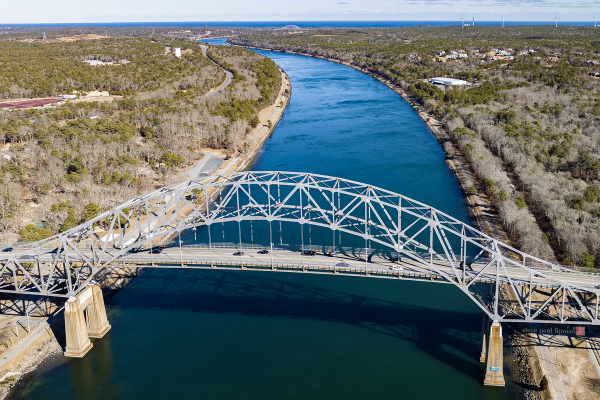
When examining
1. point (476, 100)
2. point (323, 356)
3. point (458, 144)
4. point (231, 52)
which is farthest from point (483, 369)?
point (231, 52)

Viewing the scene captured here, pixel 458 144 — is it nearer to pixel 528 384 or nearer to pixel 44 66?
pixel 528 384

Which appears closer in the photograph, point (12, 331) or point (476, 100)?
point (12, 331)

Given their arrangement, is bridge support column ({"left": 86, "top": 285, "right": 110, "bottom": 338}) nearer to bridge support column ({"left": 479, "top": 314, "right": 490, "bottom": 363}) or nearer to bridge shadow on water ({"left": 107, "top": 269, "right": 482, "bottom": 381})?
bridge shadow on water ({"left": 107, "top": 269, "right": 482, "bottom": 381})

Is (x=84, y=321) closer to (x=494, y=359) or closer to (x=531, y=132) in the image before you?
(x=494, y=359)

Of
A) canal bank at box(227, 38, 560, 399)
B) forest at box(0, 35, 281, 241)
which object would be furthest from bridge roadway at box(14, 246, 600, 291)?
forest at box(0, 35, 281, 241)

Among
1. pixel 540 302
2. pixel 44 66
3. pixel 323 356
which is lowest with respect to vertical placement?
pixel 323 356

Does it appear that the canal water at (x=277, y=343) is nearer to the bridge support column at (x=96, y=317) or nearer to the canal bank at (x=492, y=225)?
the bridge support column at (x=96, y=317)

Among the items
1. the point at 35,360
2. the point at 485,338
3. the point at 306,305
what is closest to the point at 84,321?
the point at 35,360
